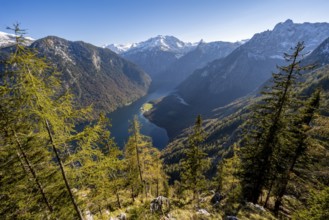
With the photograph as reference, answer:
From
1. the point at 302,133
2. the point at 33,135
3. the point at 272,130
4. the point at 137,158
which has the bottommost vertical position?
the point at 137,158

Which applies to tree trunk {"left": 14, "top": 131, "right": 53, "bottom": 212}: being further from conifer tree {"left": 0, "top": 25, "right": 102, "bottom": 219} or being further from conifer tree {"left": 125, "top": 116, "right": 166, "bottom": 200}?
conifer tree {"left": 125, "top": 116, "right": 166, "bottom": 200}

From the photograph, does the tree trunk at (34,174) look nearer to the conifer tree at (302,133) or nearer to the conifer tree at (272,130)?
the conifer tree at (272,130)

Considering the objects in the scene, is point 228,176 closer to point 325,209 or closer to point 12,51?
point 325,209

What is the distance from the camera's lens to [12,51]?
743 centimetres

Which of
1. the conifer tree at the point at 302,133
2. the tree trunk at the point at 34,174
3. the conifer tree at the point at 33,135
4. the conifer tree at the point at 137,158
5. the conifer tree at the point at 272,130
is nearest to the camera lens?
the conifer tree at the point at 33,135

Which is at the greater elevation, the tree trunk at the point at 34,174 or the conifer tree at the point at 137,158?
the tree trunk at the point at 34,174

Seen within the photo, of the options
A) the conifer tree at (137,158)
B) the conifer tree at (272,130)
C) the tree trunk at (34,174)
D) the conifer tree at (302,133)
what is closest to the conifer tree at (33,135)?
the tree trunk at (34,174)

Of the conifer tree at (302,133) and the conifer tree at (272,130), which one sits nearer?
the conifer tree at (272,130)

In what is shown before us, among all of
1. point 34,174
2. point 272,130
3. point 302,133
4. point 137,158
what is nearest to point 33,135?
point 34,174

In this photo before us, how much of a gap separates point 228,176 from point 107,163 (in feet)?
119

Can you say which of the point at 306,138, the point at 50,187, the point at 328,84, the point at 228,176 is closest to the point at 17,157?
the point at 50,187

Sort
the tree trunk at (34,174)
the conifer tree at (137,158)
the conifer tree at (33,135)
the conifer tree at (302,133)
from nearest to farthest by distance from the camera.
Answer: the conifer tree at (33,135) → the tree trunk at (34,174) → the conifer tree at (302,133) → the conifer tree at (137,158)

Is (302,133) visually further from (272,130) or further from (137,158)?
(137,158)

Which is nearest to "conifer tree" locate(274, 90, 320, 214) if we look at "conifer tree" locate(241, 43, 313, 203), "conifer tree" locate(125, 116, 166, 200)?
"conifer tree" locate(241, 43, 313, 203)
